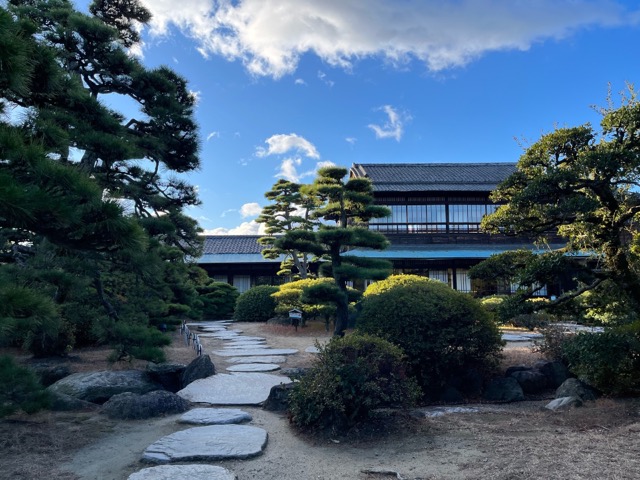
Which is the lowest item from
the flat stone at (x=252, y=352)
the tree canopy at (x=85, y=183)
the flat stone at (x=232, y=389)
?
the flat stone at (x=232, y=389)

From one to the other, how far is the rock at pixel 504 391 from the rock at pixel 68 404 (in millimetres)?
5064

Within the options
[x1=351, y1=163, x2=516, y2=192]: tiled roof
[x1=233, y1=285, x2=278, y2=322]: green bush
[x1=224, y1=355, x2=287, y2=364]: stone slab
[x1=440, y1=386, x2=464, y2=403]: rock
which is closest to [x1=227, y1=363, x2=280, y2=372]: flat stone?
[x1=224, y1=355, x2=287, y2=364]: stone slab

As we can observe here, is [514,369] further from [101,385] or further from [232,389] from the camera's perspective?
[101,385]

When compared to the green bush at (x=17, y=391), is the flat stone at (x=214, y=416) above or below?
below

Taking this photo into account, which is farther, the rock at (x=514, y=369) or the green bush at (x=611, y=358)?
the rock at (x=514, y=369)

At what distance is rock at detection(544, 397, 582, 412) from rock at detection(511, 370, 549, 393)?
98 centimetres

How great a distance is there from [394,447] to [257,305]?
1429cm

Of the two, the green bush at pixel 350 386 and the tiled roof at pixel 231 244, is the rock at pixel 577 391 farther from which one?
the tiled roof at pixel 231 244

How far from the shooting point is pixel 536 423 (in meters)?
4.84

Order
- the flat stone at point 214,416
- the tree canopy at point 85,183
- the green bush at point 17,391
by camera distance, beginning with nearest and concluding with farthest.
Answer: the tree canopy at point 85,183 → the green bush at point 17,391 → the flat stone at point 214,416

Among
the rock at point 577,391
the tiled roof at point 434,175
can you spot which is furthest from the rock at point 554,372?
the tiled roof at point 434,175

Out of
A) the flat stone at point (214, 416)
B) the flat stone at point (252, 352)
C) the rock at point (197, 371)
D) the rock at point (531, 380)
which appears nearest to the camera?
the flat stone at point (214, 416)

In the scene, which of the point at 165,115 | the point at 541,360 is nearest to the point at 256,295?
the point at 165,115

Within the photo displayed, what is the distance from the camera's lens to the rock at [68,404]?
544cm
